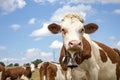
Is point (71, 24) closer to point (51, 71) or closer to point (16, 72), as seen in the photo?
point (51, 71)

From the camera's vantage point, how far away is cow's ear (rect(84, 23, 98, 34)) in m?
9.38

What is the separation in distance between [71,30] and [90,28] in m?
0.96

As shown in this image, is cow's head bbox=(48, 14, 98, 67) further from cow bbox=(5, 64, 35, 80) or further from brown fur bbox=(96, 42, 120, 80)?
cow bbox=(5, 64, 35, 80)

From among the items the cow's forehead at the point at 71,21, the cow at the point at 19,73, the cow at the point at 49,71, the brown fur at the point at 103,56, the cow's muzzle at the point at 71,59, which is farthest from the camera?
the cow at the point at 19,73

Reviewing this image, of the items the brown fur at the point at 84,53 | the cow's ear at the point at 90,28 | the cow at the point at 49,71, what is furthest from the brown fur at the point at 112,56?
the cow at the point at 49,71

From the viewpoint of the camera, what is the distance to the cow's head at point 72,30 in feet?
27.1

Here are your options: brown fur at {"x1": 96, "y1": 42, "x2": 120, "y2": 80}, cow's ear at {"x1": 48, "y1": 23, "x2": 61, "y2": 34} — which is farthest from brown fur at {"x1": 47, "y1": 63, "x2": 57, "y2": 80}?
cow's ear at {"x1": 48, "y1": 23, "x2": 61, "y2": 34}

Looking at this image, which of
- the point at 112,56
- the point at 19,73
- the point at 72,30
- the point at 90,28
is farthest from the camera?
the point at 19,73

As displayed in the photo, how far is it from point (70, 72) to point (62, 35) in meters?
1.03

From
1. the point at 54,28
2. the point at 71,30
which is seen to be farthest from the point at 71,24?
the point at 54,28

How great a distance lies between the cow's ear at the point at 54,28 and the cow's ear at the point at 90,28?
741 mm

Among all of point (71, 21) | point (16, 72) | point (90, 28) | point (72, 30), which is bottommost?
point (16, 72)

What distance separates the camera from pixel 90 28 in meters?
9.42

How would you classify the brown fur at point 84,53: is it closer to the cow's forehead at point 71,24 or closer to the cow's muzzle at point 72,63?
the cow's muzzle at point 72,63
